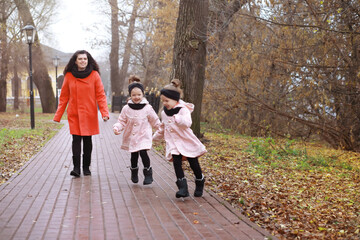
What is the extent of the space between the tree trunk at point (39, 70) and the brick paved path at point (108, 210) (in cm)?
2178

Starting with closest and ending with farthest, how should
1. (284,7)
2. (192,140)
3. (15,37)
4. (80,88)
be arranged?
(192,140) → (80,88) → (284,7) → (15,37)

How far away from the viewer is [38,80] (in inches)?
1220

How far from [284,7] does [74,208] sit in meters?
7.70

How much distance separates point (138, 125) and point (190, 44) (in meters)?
5.30

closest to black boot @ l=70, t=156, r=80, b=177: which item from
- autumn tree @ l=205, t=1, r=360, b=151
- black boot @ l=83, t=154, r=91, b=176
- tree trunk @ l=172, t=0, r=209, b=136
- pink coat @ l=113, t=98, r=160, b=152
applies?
black boot @ l=83, t=154, r=91, b=176

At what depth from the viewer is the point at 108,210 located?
Result: 4859mm

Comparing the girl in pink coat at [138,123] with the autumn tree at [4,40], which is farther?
the autumn tree at [4,40]

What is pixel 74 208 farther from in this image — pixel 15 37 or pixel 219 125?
pixel 15 37

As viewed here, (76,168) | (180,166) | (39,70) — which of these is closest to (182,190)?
(180,166)

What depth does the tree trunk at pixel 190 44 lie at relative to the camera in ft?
35.7

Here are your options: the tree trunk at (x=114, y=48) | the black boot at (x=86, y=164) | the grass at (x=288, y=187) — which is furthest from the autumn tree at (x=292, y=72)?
the tree trunk at (x=114, y=48)

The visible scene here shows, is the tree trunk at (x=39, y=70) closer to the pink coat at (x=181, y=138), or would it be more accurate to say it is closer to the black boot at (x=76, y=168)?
the black boot at (x=76, y=168)

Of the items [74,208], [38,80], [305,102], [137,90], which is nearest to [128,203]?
[74,208]

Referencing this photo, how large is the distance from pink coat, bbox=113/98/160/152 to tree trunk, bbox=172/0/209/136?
503 centimetres
